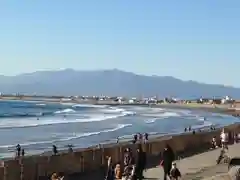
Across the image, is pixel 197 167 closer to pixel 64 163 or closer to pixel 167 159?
pixel 64 163

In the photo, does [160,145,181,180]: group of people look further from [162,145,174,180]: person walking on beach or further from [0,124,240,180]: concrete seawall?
[0,124,240,180]: concrete seawall

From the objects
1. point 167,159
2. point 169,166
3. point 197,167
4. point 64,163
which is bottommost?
point 197,167

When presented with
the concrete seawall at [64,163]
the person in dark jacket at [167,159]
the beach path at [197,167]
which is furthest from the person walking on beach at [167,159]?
the concrete seawall at [64,163]

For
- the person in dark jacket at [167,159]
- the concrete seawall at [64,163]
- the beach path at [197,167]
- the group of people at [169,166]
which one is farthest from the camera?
the beach path at [197,167]

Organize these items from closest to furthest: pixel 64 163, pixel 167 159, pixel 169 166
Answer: pixel 167 159
pixel 169 166
pixel 64 163

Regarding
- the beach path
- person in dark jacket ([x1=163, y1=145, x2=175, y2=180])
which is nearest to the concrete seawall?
the beach path

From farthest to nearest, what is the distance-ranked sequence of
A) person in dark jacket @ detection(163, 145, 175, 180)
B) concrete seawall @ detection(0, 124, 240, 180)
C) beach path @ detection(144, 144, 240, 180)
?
beach path @ detection(144, 144, 240, 180) < concrete seawall @ detection(0, 124, 240, 180) < person in dark jacket @ detection(163, 145, 175, 180)

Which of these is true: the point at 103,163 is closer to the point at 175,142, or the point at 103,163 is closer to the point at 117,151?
the point at 117,151

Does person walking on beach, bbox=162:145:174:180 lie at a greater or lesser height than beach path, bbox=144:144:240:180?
greater

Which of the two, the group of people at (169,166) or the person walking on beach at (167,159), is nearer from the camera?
the group of people at (169,166)

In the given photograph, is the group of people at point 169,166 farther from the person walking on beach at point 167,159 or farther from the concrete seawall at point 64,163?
the concrete seawall at point 64,163

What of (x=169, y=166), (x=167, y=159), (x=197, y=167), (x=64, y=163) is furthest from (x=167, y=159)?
(x=197, y=167)

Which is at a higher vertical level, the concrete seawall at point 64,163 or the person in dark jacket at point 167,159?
the person in dark jacket at point 167,159

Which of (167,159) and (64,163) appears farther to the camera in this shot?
(64,163)
